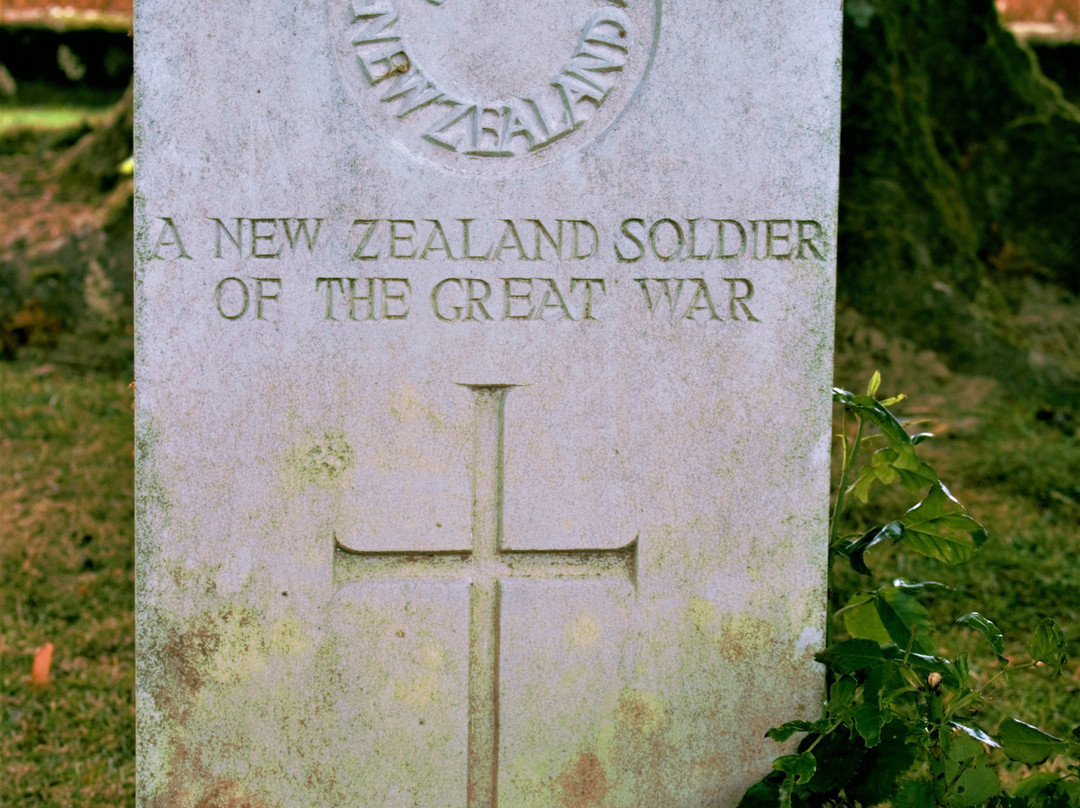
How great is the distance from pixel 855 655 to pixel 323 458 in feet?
3.42

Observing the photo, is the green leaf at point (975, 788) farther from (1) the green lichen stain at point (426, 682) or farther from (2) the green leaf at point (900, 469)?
(1) the green lichen stain at point (426, 682)

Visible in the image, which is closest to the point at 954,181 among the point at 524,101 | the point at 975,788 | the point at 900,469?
the point at 900,469

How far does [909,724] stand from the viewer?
7.51 ft

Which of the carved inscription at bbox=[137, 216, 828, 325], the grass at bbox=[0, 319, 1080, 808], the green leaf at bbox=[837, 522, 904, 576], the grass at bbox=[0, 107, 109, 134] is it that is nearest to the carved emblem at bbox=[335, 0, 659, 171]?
the carved inscription at bbox=[137, 216, 828, 325]

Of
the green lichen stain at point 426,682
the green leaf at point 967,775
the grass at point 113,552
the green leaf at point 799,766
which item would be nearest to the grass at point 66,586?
the grass at point 113,552

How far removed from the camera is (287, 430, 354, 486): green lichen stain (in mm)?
2303

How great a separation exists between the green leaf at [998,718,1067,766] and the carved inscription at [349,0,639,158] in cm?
136

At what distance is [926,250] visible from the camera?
15.6 feet

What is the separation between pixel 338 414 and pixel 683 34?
3.09ft

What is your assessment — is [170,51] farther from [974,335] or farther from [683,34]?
[974,335]

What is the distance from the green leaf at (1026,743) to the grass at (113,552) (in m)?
1.05

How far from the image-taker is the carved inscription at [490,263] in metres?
2.26

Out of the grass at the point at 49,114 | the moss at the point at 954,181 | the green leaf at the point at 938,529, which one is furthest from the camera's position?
the grass at the point at 49,114

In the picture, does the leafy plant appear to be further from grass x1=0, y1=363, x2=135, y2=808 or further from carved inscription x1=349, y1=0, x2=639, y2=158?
grass x1=0, y1=363, x2=135, y2=808
